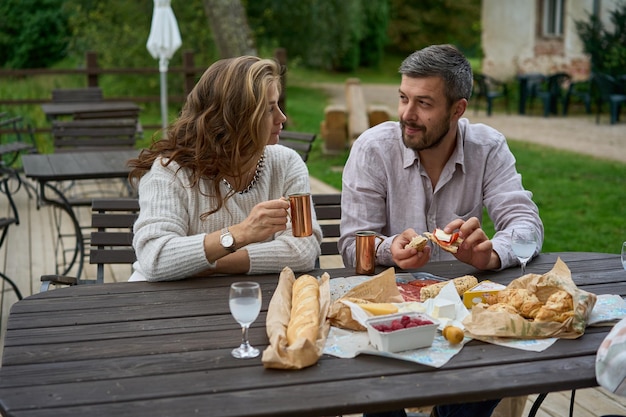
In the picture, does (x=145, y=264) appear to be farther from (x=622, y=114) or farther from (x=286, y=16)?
(x=286, y=16)

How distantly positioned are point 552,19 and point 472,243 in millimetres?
19458

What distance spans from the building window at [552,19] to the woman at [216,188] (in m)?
19.2

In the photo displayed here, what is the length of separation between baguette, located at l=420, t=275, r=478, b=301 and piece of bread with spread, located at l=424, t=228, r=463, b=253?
0.11 metres

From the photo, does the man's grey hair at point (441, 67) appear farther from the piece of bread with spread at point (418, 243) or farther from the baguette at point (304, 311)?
the baguette at point (304, 311)

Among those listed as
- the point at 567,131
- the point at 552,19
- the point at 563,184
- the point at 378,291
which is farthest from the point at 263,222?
the point at 552,19

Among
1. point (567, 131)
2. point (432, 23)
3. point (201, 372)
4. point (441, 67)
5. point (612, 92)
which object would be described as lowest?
point (567, 131)

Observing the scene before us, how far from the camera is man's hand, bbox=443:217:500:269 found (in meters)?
2.87

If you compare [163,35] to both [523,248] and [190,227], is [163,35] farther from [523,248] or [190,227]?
[523,248]

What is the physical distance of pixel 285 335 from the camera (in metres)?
2.25

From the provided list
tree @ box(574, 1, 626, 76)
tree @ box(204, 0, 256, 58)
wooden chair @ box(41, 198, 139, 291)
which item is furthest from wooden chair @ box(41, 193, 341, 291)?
tree @ box(574, 1, 626, 76)

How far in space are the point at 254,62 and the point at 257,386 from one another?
1.31 m

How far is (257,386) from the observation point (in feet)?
6.63

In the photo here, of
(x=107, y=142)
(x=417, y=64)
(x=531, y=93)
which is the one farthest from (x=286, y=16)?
(x=417, y=64)

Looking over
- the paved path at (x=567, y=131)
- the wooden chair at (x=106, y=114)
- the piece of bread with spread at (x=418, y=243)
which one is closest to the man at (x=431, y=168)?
the piece of bread with spread at (x=418, y=243)
